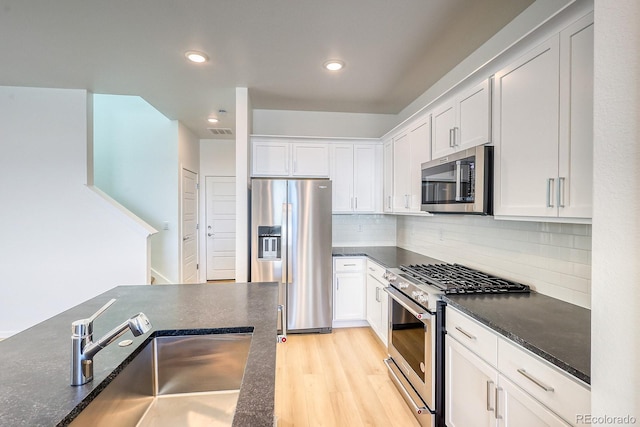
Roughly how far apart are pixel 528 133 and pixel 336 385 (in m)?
2.23

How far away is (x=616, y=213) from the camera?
70 centimetres

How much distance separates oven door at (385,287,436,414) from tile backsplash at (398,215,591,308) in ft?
2.32

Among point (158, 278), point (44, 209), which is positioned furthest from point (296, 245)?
point (44, 209)

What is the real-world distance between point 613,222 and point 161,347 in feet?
4.96

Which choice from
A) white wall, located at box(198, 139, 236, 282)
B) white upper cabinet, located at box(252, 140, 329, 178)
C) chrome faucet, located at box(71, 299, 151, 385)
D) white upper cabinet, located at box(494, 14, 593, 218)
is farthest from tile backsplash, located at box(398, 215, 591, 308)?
white wall, located at box(198, 139, 236, 282)

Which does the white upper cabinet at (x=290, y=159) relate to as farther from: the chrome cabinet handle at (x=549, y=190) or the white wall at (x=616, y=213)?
the white wall at (x=616, y=213)

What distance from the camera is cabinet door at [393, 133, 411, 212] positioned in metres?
3.00

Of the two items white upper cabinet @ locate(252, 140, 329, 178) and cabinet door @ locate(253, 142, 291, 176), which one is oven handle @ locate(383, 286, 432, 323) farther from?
cabinet door @ locate(253, 142, 291, 176)

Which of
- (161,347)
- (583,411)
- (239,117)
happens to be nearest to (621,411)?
(583,411)

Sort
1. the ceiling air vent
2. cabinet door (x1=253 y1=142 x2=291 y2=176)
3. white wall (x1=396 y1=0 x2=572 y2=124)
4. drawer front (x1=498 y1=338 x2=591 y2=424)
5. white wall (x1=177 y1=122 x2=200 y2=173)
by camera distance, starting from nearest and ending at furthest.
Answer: drawer front (x1=498 y1=338 x2=591 y2=424), white wall (x1=396 y1=0 x2=572 y2=124), cabinet door (x1=253 y1=142 x2=291 y2=176), white wall (x1=177 y1=122 x2=200 y2=173), the ceiling air vent

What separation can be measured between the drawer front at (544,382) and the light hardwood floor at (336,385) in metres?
1.07

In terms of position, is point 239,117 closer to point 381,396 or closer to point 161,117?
point 161,117

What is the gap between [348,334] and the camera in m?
3.38

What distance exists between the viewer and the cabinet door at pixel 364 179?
12.3ft
